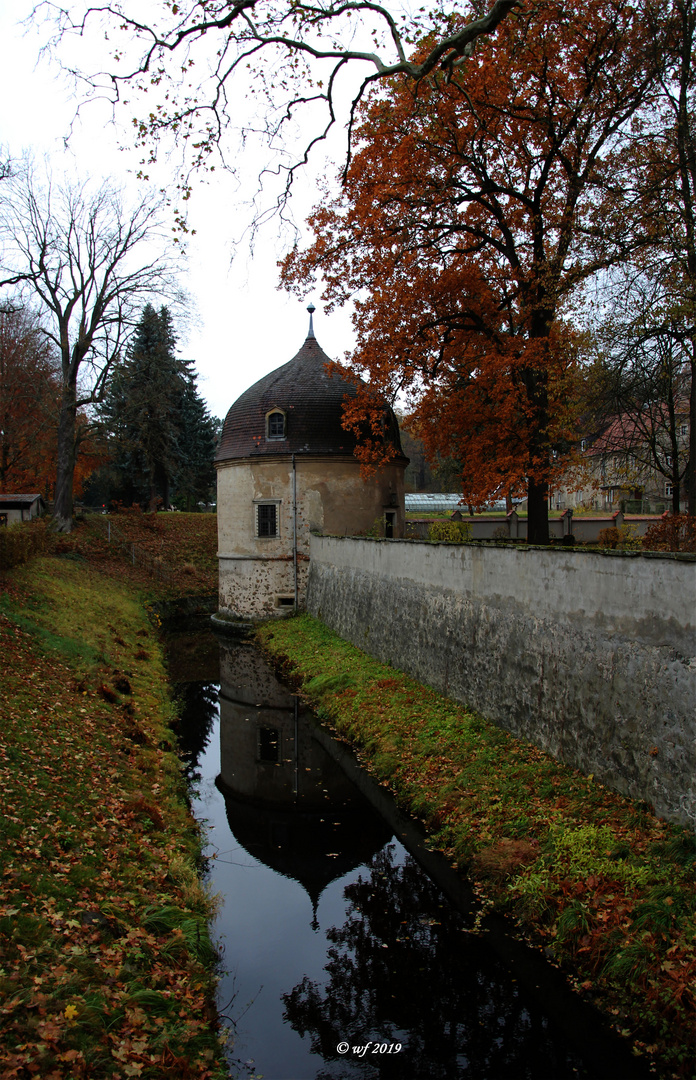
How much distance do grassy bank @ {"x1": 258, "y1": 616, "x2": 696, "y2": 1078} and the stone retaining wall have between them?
39 centimetres

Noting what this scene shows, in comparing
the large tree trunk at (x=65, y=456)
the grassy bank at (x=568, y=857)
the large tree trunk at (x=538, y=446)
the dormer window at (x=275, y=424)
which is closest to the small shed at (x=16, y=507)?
the large tree trunk at (x=65, y=456)

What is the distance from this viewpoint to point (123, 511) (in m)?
35.7

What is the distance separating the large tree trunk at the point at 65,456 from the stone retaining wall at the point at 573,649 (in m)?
19.1

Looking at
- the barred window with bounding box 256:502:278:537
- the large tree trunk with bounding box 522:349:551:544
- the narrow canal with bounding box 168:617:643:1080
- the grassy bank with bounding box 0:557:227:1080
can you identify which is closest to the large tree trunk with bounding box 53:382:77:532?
the barred window with bounding box 256:502:278:537

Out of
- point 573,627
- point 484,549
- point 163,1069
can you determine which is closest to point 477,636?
point 484,549

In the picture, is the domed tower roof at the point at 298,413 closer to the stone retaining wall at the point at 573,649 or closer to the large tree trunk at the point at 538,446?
the large tree trunk at the point at 538,446

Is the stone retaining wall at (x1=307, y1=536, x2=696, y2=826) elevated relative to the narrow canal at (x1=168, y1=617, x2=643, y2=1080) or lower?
elevated

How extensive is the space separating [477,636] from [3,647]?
797 cm

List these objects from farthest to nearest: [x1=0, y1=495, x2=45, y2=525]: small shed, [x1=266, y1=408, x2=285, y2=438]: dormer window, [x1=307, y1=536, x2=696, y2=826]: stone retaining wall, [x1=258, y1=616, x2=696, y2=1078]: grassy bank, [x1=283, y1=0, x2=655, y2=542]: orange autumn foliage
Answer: [x1=0, y1=495, x2=45, y2=525]: small shed → [x1=266, y1=408, x2=285, y2=438]: dormer window → [x1=283, y1=0, x2=655, y2=542]: orange autumn foliage → [x1=307, y1=536, x2=696, y2=826]: stone retaining wall → [x1=258, y1=616, x2=696, y2=1078]: grassy bank

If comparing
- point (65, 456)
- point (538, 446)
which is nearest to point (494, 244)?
point (538, 446)

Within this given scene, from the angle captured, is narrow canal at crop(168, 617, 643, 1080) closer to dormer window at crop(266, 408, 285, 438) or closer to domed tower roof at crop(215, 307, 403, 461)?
domed tower roof at crop(215, 307, 403, 461)

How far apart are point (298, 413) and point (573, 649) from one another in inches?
620

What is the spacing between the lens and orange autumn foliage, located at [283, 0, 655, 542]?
1343 cm

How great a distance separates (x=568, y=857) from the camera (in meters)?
6.86
